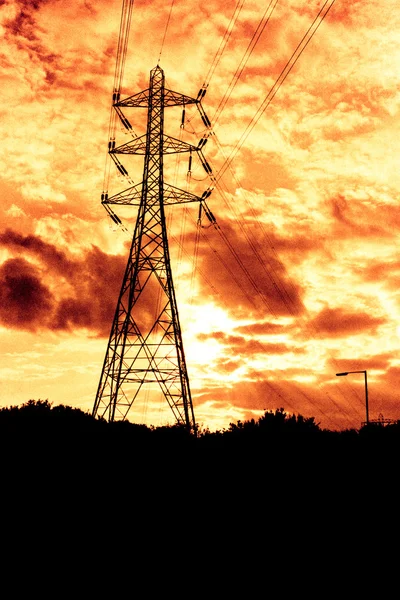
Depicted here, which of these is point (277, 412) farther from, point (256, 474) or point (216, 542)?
point (216, 542)

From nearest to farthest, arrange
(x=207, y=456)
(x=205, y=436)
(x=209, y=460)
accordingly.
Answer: (x=209, y=460) < (x=207, y=456) < (x=205, y=436)

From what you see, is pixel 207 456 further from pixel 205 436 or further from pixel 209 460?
pixel 205 436

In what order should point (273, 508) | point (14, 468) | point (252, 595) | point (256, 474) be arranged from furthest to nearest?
point (14, 468) < point (256, 474) < point (273, 508) < point (252, 595)

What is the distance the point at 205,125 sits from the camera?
3594 cm

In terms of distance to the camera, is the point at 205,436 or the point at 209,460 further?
the point at 205,436

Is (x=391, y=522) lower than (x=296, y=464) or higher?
lower

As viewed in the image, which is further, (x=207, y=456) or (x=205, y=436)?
(x=205, y=436)

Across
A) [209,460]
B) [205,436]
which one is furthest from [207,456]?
[205,436]

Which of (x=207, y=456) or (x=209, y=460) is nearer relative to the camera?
(x=209, y=460)

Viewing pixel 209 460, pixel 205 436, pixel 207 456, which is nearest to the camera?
pixel 209 460

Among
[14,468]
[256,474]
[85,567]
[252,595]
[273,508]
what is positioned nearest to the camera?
[252,595]

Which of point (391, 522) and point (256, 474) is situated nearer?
point (391, 522)

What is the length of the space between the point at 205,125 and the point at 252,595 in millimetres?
25460

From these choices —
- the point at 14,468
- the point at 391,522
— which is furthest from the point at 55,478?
the point at 391,522
